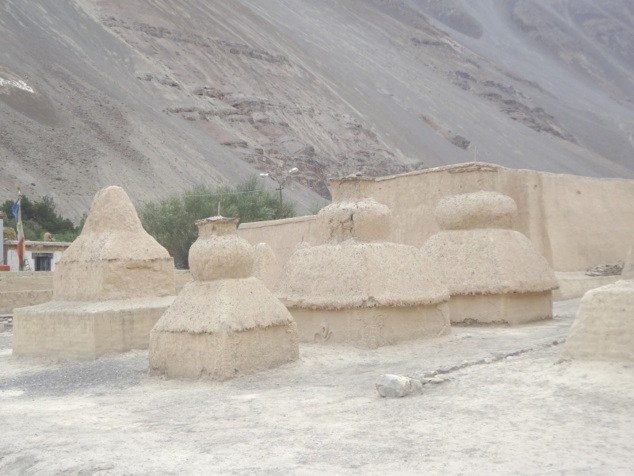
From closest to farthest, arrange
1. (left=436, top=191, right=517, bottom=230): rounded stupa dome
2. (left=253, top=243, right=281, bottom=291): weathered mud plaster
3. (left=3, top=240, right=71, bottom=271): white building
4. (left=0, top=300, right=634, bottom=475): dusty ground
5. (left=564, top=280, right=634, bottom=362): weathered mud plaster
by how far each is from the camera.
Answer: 1. (left=0, top=300, right=634, bottom=475): dusty ground
2. (left=564, top=280, right=634, bottom=362): weathered mud plaster
3. (left=436, top=191, right=517, bottom=230): rounded stupa dome
4. (left=253, top=243, right=281, bottom=291): weathered mud plaster
5. (left=3, top=240, right=71, bottom=271): white building

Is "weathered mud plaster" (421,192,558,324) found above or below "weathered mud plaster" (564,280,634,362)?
above

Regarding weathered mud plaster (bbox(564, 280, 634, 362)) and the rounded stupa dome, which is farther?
the rounded stupa dome

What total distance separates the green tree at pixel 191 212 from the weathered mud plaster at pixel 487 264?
17.4 meters

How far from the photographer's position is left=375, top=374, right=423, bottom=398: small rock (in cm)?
682

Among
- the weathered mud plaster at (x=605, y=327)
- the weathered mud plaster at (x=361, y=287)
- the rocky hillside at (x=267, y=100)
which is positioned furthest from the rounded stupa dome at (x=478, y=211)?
the rocky hillside at (x=267, y=100)

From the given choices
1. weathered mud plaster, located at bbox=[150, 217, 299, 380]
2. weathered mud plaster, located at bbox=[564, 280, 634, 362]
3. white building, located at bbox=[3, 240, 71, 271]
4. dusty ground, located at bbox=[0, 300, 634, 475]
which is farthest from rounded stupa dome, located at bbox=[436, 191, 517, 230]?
white building, located at bbox=[3, 240, 71, 271]

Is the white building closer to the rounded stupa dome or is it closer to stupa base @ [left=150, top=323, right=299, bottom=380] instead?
the rounded stupa dome

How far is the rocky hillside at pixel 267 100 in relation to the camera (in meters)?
43.5

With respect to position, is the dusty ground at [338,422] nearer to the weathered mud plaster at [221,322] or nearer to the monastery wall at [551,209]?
the weathered mud plaster at [221,322]

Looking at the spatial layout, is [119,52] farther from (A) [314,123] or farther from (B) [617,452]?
(B) [617,452]

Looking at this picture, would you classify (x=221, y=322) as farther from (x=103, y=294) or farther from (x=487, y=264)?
(x=487, y=264)

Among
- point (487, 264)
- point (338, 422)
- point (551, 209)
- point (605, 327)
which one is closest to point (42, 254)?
point (551, 209)

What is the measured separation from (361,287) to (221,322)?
217 cm

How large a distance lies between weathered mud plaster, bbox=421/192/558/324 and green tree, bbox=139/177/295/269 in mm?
17379
